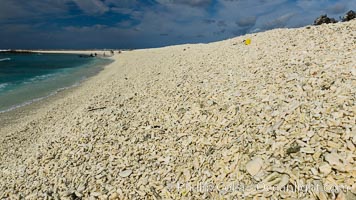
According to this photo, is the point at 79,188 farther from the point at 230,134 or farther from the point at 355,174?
the point at 355,174

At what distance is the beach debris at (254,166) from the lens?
5.43 m

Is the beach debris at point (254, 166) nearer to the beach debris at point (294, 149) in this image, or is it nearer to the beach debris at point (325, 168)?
the beach debris at point (294, 149)

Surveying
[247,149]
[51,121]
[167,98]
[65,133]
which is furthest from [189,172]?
[51,121]

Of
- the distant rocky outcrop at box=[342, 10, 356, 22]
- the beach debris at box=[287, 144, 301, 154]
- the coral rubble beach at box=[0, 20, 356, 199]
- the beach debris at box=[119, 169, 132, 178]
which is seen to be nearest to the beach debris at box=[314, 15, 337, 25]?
the distant rocky outcrop at box=[342, 10, 356, 22]

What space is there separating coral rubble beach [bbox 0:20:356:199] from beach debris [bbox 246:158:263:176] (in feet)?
0.07

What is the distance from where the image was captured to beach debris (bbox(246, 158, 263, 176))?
5.43 metres

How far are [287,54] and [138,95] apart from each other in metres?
7.25

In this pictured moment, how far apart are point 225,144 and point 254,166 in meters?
1.20

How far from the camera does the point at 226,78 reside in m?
11.2

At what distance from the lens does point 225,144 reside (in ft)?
21.7

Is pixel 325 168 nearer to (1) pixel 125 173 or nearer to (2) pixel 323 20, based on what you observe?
(1) pixel 125 173

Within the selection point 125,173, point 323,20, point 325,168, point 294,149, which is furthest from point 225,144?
point 323,20

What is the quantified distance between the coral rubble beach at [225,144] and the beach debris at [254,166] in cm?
2

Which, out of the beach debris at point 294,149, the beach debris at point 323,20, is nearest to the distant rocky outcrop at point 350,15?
the beach debris at point 323,20
